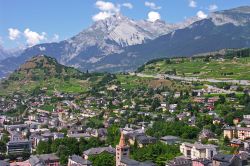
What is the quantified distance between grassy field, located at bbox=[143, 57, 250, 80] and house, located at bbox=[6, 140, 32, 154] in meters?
64.0

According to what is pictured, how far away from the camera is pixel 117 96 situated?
12419 centimetres

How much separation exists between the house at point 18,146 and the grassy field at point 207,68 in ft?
210

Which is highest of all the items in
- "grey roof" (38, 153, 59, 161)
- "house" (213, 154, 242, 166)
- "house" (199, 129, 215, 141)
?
"house" (199, 129, 215, 141)

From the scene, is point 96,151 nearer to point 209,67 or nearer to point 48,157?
point 48,157

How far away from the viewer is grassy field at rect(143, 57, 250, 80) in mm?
128875

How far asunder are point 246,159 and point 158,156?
10336 millimetres

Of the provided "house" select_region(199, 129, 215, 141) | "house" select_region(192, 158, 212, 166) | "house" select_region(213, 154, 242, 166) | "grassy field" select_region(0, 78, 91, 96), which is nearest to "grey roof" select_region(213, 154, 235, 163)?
"house" select_region(213, 154, 242, 166)

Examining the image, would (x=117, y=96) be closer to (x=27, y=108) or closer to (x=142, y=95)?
(x=142, y=95)

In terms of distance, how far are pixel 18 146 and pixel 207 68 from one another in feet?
265

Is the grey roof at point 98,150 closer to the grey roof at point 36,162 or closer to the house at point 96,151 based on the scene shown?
the house at point 96,151

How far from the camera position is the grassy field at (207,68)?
128875 millimetres

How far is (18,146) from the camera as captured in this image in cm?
7650

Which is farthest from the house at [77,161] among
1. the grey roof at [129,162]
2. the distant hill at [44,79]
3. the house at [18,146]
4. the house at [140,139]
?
the distant hill at [44,79]

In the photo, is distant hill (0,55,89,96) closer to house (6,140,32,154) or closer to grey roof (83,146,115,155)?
house (6,140,32,154)
